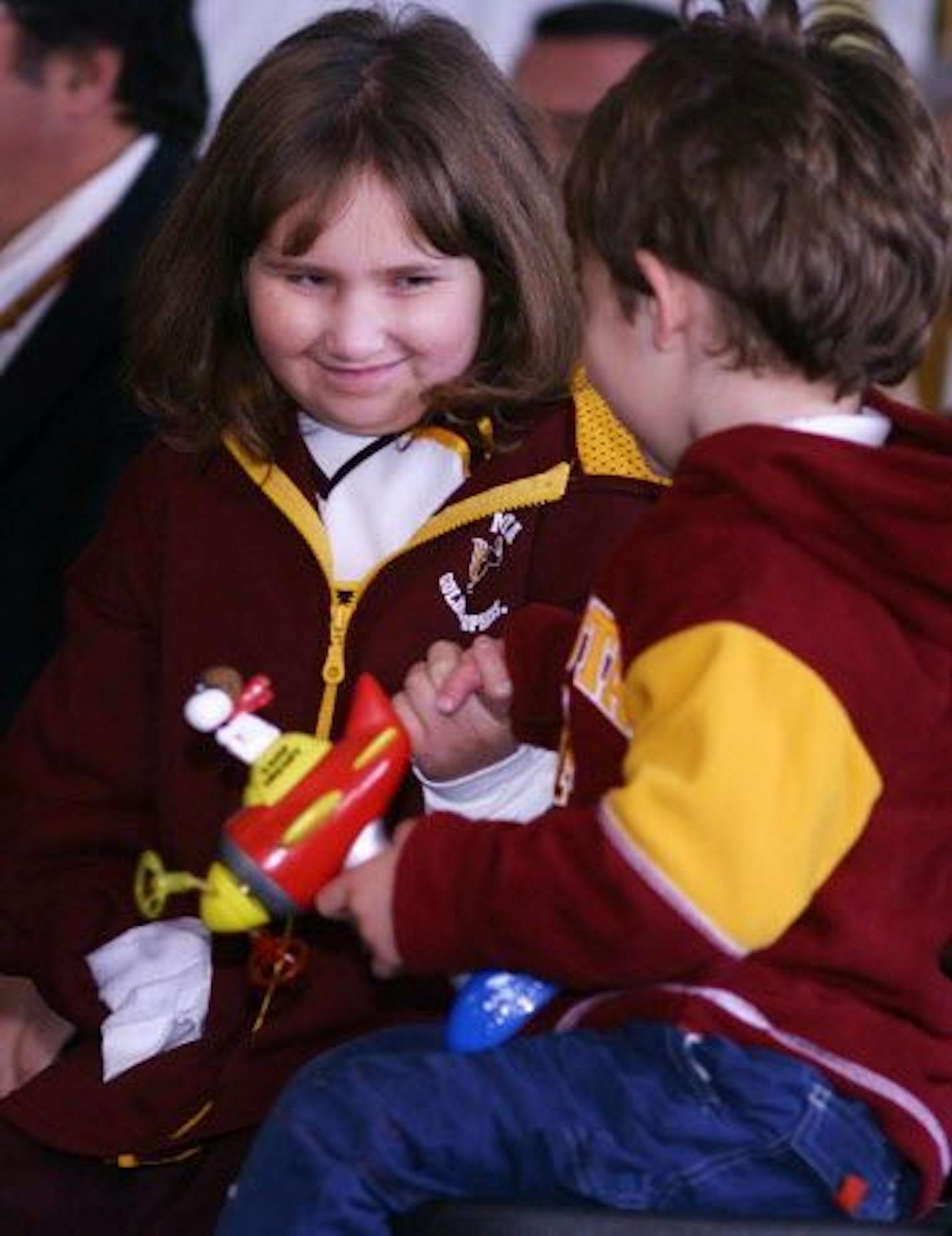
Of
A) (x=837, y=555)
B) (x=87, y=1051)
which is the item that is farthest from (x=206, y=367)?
(x=837, y=555)

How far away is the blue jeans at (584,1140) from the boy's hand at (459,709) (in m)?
0.26

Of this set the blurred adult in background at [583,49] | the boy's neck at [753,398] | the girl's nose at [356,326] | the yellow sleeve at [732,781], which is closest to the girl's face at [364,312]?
the girl's nose at [356,326]

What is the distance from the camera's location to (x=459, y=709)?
1549 mm

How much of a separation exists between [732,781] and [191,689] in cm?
62

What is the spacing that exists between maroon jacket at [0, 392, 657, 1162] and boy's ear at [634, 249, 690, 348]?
1.04ft

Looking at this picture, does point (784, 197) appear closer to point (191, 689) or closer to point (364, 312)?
point (364, 312)

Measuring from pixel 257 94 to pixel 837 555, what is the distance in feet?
2.04

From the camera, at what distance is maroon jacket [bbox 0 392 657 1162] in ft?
5.50

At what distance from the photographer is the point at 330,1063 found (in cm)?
141

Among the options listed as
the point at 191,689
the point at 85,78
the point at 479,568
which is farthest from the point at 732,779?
the point at 85,78

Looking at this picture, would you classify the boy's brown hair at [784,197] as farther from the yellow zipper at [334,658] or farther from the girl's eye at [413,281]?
the yellow zipper at [334,658]

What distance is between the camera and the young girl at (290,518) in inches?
65.2

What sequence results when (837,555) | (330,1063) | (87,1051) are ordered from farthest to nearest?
(87,1051)
(330,1063)
(837,555)

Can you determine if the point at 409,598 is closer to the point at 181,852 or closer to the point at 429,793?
the point at 429,793
